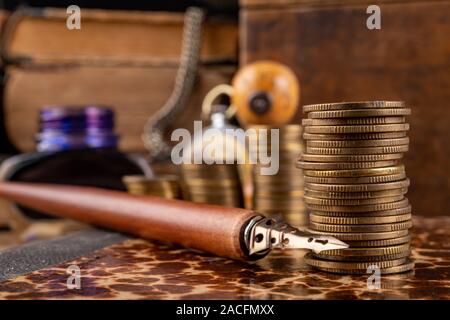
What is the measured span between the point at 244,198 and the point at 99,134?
3.02 feet

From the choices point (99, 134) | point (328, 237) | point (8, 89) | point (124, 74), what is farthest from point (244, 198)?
point (8, 89)

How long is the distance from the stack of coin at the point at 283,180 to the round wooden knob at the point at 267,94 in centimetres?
46

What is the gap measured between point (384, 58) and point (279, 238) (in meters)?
1.21

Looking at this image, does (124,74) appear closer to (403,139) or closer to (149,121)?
(149,121)

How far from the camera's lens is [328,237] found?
1.04 metres

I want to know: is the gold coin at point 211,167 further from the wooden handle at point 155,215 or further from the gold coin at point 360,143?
the gold coin at point 360,143

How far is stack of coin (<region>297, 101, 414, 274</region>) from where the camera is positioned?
104 cm

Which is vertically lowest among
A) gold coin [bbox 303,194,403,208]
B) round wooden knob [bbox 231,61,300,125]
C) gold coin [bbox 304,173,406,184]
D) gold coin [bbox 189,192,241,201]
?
gold coin [bbox 189,192,241,201]

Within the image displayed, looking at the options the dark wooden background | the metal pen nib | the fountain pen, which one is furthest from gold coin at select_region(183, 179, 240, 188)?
the dark wooden background

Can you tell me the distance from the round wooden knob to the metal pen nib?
36.3 inches

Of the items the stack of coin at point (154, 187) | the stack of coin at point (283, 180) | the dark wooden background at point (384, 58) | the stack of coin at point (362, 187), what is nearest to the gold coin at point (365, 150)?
the stack of coin at point (362, 187)

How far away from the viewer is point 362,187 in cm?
104

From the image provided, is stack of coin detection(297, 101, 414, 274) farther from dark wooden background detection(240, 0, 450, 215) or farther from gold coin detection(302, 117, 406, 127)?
dark wooden background detection(240, 0, 450, 215)

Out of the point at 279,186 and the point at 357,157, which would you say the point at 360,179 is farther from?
the point at 279,186
